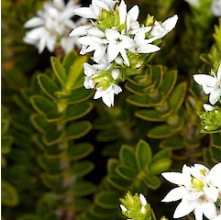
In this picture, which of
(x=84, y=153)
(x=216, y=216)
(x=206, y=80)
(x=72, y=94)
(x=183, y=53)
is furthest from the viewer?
(x=183, y=53)

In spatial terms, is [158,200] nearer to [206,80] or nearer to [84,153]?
[84,153]

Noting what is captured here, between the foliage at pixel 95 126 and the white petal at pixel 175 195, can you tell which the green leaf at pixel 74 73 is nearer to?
the foliage at pixel 95 126

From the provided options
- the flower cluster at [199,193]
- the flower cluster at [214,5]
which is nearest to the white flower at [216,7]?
the flower cluster at [214,5]

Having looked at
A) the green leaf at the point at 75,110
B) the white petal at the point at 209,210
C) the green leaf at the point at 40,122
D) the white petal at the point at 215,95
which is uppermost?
the white petal at the point at 215,95

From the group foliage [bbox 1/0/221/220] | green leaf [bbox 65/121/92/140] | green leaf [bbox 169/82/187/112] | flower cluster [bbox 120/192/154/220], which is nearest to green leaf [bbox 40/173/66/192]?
foliage [bbox 1/0/221/220]

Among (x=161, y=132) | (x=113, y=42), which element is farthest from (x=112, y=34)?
(x=161, y=132)

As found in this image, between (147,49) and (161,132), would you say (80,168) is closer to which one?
(161,132)

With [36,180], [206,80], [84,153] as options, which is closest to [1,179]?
[36,180]
